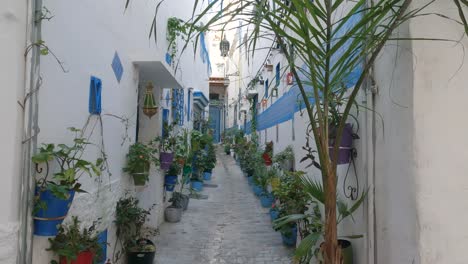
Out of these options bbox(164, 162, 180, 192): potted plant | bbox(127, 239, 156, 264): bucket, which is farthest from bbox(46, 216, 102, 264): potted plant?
bbox(164, 162, 180, 192): potted plant

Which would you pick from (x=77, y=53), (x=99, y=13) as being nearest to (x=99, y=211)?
(x=77, y=53)

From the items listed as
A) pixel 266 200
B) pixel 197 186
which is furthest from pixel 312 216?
pixel 197 186

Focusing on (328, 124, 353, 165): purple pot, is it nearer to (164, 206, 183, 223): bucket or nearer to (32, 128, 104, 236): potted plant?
(32, 128, 104, 236): potted plant

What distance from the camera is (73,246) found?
253cm

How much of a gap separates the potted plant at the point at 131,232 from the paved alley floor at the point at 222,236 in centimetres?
47

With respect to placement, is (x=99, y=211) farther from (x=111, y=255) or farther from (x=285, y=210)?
(x=285, y=210)

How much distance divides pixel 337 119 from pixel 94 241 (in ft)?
7.08

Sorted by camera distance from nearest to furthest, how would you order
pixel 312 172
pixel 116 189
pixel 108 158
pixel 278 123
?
pixel 108 158 → pixel 116 189 → pixel 312 172 → pixel 278 123

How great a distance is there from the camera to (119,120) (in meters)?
4.14

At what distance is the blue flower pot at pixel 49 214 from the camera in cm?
218

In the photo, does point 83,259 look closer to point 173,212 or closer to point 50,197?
point 50,197

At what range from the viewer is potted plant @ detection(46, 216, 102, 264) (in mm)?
2447

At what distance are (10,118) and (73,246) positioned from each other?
3.42ft

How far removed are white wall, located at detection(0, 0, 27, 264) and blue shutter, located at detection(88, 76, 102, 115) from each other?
1149 millimetres
